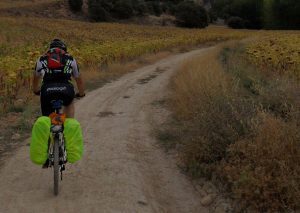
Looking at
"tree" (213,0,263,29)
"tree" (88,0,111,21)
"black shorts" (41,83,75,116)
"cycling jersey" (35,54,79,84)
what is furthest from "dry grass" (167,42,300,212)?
"tree" (213,0,263,29)

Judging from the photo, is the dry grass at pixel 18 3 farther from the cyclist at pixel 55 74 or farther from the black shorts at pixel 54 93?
the black shorts at pixel 54 93

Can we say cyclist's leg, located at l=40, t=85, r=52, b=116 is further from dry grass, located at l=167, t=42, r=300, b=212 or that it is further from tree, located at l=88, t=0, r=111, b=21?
tree, located at l=88, t=0, r=111, b=21

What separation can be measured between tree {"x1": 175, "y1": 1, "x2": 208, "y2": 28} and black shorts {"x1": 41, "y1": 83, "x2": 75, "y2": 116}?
70.5 meters

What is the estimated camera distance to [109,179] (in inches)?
285

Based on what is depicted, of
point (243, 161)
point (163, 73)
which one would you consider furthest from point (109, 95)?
point (243, 161)

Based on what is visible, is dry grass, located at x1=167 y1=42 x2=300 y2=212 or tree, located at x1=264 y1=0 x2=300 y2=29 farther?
tree, located at x1=264 y1=0 x2=300 y2=29

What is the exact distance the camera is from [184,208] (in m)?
6.42

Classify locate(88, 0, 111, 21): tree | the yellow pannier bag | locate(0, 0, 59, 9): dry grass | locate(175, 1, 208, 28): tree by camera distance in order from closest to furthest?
the yellow pannier bag, locate(175, 1, 208, 28): tree, locate(0, 0, 59, 9): dry grass, locate(88, 0, 111, 21): tree

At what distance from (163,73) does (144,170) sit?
1423cm

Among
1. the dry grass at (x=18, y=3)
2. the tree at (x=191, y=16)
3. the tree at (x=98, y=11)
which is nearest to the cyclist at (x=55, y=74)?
the tree at (x=191, y=16)

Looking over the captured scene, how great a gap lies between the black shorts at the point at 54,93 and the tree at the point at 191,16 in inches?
2776

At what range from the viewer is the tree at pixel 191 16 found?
75500 millimetres

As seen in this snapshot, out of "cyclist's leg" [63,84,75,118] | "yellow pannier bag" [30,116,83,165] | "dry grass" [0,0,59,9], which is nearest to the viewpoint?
"yellow pannier bag" [30,116,83,165]

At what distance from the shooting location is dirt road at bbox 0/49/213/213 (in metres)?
6.29
